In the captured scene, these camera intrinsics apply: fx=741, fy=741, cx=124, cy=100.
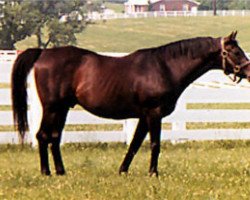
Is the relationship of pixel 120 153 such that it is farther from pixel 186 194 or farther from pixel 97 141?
pixel 186 194

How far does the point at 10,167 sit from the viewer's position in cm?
1191

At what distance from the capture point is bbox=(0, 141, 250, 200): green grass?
9.00 metres

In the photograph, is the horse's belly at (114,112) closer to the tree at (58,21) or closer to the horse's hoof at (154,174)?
the horse's hoof at (154,174)

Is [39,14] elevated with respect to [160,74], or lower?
lower

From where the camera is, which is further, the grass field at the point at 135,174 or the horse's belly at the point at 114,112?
the horse's belly at the point at 114,112

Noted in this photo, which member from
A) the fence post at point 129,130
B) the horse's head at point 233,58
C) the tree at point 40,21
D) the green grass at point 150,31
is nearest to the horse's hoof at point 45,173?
the horse's head at point 233,58

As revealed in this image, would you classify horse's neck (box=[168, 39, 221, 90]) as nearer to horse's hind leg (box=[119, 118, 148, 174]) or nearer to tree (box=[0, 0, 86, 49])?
horse's hind leg (box=[119, 118, 148, 174])

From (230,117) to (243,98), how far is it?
0.60 meters

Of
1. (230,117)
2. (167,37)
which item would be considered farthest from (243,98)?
(167,37)

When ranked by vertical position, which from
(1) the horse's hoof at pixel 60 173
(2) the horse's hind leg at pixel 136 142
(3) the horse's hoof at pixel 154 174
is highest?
(2) the horse's hind leg at pixel 136 142

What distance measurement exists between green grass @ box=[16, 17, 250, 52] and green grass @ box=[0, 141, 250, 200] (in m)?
68.2

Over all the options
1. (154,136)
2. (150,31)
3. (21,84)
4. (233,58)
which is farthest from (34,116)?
(150,31)

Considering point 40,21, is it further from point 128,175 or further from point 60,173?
point 128,175

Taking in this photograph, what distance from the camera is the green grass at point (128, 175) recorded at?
900cm
